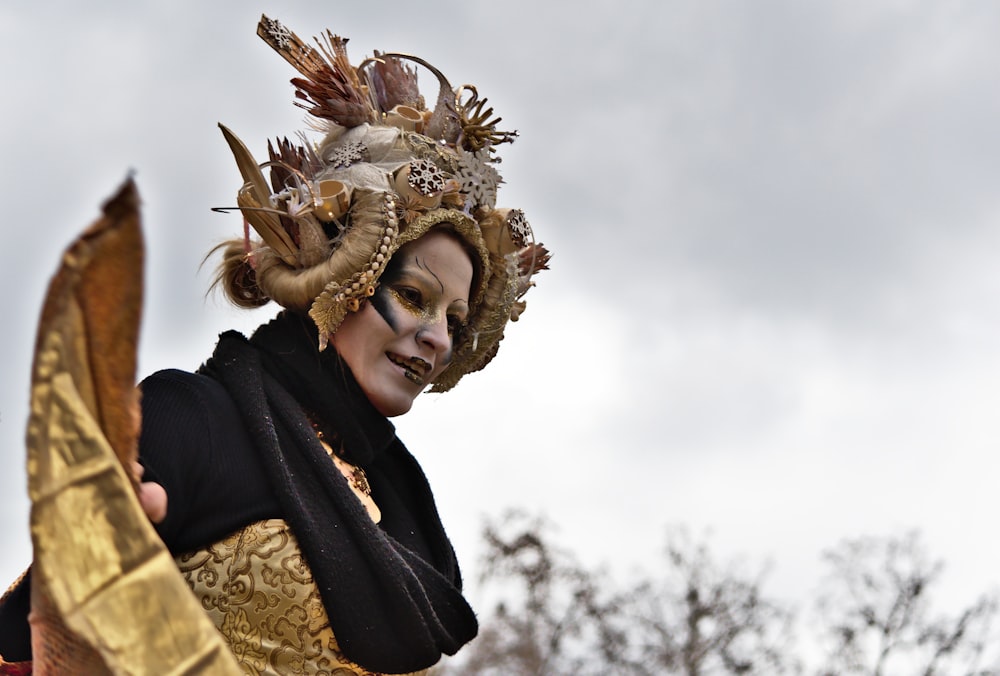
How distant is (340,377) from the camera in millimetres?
3418

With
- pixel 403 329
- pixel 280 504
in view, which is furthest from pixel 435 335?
pixel 280 504

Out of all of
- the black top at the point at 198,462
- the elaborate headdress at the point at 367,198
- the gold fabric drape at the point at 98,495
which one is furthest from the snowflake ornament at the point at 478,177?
the gold fabric drape at the point at 98,495

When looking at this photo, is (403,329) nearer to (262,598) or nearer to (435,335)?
(435,335)

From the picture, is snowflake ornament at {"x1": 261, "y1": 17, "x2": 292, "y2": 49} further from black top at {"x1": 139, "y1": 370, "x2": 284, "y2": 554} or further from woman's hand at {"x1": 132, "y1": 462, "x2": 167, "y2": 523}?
woman's hand at {"x1": 132, "y1": 462, "x2": 167, "y2": 523}

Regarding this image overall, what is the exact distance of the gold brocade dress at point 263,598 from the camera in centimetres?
291

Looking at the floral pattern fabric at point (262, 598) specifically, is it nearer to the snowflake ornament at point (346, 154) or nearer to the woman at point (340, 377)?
the woman at point (340, 377)

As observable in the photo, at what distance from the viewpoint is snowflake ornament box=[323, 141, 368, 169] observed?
11.9ft

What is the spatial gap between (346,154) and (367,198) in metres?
0.22

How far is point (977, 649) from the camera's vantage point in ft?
55.5

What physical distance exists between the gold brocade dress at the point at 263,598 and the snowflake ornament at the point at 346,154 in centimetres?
110

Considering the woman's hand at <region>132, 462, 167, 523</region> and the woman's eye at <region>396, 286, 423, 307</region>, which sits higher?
the woman's eye at <region>396, 286, 423, 307</region>

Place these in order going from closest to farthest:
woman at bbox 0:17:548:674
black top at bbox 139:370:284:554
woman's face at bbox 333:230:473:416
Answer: black top at bbox 139:370:284:554, woman at bbox 0:17:548:674, woman's face at bbox 333:230:473:416

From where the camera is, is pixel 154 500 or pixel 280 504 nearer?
pixel 154 500

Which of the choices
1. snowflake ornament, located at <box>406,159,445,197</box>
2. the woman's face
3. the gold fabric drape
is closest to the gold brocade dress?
the woman's face
